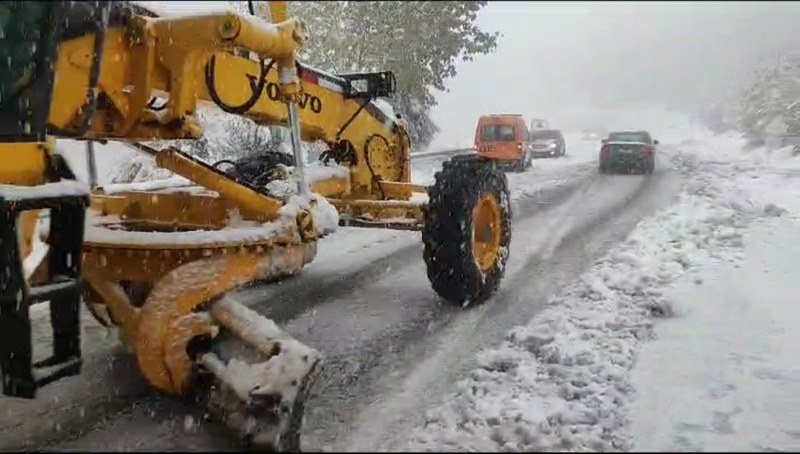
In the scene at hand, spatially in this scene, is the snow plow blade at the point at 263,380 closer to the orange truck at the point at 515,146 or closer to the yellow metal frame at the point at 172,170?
the yellow metal frame at the point at 172,170

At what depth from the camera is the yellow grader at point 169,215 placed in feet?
9.86

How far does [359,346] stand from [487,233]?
1.98m

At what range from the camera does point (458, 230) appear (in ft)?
19.1

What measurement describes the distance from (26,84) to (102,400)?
185 centimetres

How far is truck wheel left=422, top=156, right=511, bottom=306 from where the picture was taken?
5.84 m

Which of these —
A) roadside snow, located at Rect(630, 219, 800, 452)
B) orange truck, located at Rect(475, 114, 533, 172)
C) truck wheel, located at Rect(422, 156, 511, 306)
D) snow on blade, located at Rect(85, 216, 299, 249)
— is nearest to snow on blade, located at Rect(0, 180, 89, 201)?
snow on blade, located at Rect(85, 216, 299, 249)

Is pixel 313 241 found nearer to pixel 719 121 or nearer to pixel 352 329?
pixel 352 329

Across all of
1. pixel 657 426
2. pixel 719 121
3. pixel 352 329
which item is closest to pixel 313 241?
pixel 352 329

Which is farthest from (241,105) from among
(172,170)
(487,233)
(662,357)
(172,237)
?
(662,357)

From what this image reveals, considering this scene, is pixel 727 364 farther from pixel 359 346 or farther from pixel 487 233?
pixel 487 233

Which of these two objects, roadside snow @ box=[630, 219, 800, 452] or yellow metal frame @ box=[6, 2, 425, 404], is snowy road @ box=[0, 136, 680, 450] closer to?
yellow metal frame @ box=[6, 2, 425, 404]

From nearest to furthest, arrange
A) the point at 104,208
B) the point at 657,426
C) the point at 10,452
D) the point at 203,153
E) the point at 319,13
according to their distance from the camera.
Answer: the point at 657,426 → the point at 10,452 → the point at 319,13 → the point at 104,208 → the point at 203,153

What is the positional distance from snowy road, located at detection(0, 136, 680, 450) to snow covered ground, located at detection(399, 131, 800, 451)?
0.25 m

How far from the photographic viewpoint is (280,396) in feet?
9.89
